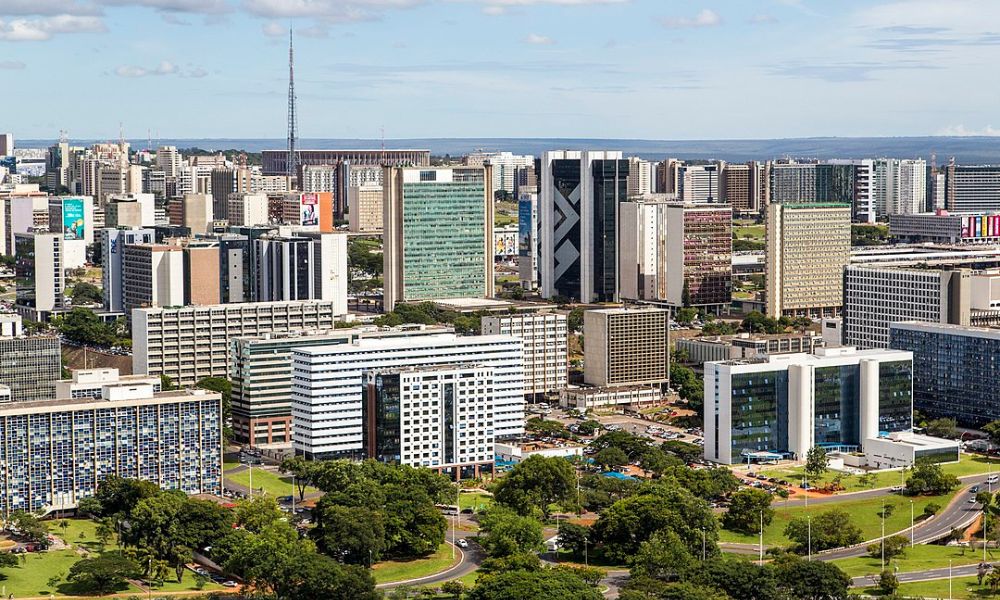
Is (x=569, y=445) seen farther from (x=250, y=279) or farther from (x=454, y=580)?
(x=250, y=279)

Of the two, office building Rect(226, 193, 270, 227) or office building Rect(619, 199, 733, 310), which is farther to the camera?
office building Rect(226, 193, 270, 227)

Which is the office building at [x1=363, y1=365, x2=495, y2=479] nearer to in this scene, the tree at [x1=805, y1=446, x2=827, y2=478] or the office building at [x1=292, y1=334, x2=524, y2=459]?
the office building at [x1=292, y1=334, x2=524, y2=459]

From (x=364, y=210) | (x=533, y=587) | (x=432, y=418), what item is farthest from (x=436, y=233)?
(x=533, y=587)

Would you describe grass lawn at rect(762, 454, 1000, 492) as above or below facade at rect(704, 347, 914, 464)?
below

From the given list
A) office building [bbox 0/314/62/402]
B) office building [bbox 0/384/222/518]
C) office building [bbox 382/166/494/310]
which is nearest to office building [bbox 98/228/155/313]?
office building [bbox 382/166/494/310]

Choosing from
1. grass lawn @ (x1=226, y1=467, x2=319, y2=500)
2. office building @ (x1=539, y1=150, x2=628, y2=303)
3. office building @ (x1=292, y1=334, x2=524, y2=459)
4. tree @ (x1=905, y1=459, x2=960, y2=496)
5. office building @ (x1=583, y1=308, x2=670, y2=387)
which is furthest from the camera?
office building @ (x1=539, y1=150, x2=628, y2=303)

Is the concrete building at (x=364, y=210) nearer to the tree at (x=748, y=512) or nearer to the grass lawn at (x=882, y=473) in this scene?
the grass lawn at (x=882, y=473)

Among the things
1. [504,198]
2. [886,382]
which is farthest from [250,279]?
[504,198]
